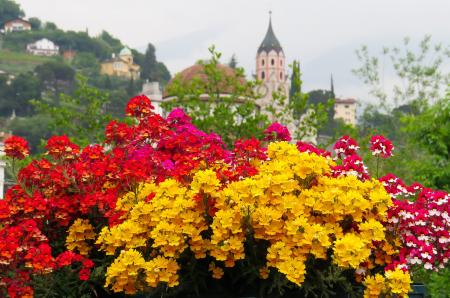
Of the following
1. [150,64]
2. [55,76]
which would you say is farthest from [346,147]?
[150,64]

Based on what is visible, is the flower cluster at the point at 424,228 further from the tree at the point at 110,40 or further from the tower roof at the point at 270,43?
the tree at the point at 110,40

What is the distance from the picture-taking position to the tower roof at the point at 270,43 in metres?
105

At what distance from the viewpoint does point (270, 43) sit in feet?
349

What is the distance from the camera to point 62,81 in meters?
119

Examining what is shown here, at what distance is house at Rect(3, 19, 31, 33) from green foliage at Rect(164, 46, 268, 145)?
163410mm

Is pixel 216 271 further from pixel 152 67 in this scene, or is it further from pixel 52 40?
pixel 52 40

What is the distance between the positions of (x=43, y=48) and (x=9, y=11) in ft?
88.5

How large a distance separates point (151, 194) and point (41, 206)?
3.10 ft

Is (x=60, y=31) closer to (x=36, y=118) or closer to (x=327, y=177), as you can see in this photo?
(x=36, y=118)

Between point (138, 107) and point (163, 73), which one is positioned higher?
point (163, 73)

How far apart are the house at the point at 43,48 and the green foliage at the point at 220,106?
5779 inches

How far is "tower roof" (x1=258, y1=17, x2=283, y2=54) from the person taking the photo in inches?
4141

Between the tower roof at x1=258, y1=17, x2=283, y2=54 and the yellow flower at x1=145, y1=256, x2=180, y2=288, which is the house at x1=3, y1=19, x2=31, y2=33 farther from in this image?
the yellow flower at x1=145, y1=256, x2=180, y2=288

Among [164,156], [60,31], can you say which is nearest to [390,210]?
[164,156]
